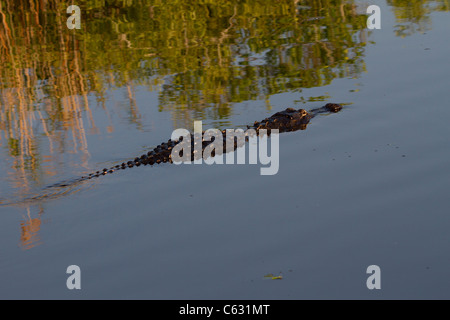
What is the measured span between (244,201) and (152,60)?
19.3 ft

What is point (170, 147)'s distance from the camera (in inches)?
302

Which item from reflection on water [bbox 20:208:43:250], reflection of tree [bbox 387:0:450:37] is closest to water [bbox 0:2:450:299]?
reflection on water [bbox 20:208:43:250]

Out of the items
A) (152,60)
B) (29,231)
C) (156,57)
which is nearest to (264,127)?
(29,231)

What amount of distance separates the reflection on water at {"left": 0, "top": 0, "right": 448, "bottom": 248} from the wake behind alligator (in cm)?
25

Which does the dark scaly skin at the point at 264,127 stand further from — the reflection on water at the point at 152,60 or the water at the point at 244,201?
the reflection on water at the point at 152,60

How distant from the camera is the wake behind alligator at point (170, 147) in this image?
6.88 metres

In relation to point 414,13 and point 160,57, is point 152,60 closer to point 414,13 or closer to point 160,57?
point 160,57

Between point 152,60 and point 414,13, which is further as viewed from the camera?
point 414,13

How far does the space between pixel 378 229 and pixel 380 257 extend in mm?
451

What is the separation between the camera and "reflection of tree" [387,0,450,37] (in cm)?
1200

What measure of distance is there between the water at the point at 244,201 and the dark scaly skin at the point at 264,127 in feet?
0.45

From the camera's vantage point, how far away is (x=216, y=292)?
15.7 ft

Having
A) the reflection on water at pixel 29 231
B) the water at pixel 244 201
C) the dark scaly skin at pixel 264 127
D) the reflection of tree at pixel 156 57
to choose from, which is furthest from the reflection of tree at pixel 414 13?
the reflection on water at pixel 29 231

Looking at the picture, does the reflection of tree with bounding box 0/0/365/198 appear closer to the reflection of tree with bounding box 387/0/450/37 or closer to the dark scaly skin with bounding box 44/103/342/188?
the dark scaly skin with bounding box 44/103/342/188
